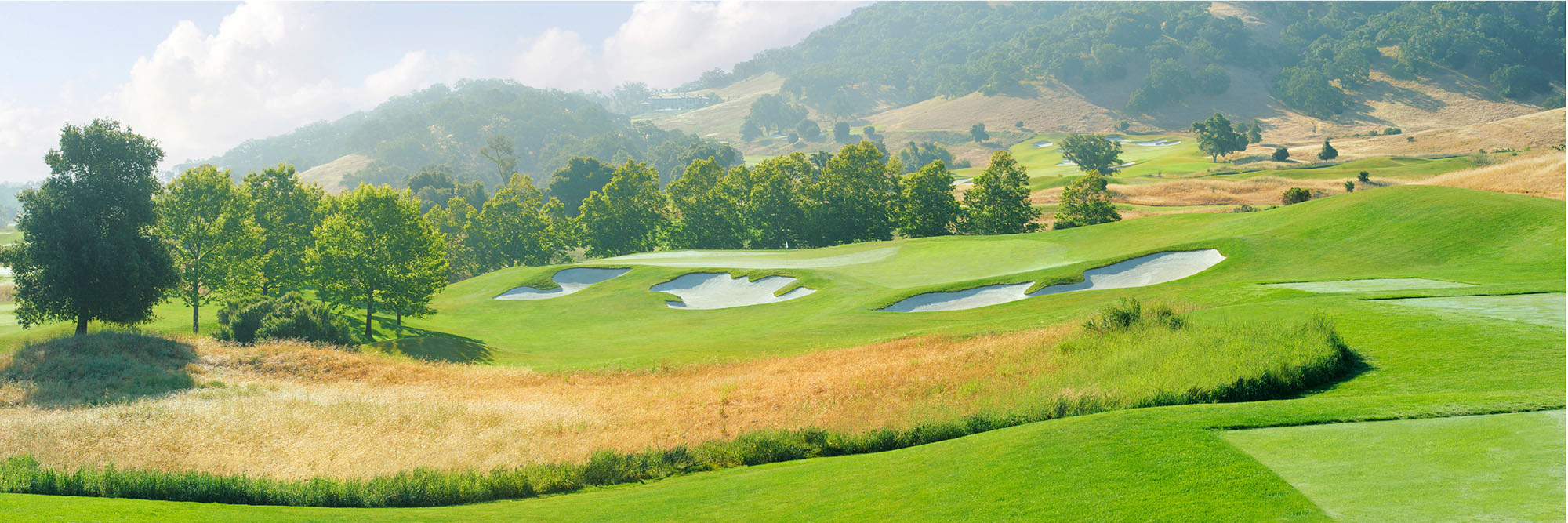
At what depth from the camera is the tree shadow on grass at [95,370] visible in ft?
64.5

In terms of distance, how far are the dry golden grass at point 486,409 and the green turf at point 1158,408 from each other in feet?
9.16

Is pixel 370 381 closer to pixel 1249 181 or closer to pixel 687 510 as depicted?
pixel 687 510

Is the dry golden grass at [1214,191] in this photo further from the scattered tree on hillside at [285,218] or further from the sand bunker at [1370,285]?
the scattered tree on hillside at [285,218]

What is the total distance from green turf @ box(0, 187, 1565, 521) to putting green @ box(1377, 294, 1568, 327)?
1.78ft

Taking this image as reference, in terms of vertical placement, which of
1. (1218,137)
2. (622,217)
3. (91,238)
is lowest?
(91,238)

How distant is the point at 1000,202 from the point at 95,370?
57570 mm

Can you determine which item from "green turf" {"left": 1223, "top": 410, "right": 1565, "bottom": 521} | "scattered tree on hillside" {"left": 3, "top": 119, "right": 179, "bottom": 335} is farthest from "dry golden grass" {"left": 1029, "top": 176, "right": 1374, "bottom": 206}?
"scattered tree on hillside" {"left": 3, "top": 119, "right": 179, "bottom": 335}

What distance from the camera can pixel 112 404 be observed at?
17.9 meters

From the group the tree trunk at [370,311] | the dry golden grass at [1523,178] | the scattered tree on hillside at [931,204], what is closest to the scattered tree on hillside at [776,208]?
the scattered tree on hillside at [931,204]

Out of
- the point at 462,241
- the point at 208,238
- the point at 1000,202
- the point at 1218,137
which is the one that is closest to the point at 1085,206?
the point at 1000,202

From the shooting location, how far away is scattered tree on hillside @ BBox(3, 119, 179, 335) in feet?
86.6

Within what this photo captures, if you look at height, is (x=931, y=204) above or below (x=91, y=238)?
above

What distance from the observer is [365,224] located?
37.8m

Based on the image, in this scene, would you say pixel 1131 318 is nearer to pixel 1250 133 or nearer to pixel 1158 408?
pixel 1158 408
